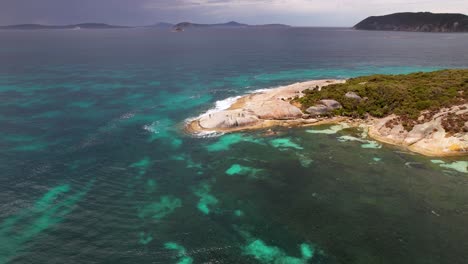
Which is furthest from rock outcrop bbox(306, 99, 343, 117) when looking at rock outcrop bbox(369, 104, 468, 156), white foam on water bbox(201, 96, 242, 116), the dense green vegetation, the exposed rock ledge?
white foam on water bbox(201, 96, 242, 116)

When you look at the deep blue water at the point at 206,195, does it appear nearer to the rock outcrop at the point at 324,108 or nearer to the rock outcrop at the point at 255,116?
the rock outcrop at the point at 255,116

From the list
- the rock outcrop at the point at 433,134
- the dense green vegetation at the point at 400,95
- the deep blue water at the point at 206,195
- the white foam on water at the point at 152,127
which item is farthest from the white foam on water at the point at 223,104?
the rock outcrop at the point at 433,134

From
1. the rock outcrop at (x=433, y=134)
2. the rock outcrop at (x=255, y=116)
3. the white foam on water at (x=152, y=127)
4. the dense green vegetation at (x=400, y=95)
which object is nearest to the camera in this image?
the rock outcrop at (x=433, y=134)

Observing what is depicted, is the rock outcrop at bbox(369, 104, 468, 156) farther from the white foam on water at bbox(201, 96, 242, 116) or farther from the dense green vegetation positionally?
the white foam on water at bbox(201, 96, 242, 116)

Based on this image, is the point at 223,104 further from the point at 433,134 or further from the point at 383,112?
the point at 433,134

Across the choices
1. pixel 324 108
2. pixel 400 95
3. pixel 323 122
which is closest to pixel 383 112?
pixel 400 95

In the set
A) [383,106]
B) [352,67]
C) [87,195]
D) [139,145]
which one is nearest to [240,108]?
[139,145]

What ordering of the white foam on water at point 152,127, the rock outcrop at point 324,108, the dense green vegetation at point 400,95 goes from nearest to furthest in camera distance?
the white foam on water at point 152,127 < the dense green vegetation at point 400,95 < the rock outcrop at point 324,108

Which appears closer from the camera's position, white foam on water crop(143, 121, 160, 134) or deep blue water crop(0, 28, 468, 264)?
deep blue water crop(0, 28, 468, 264)
